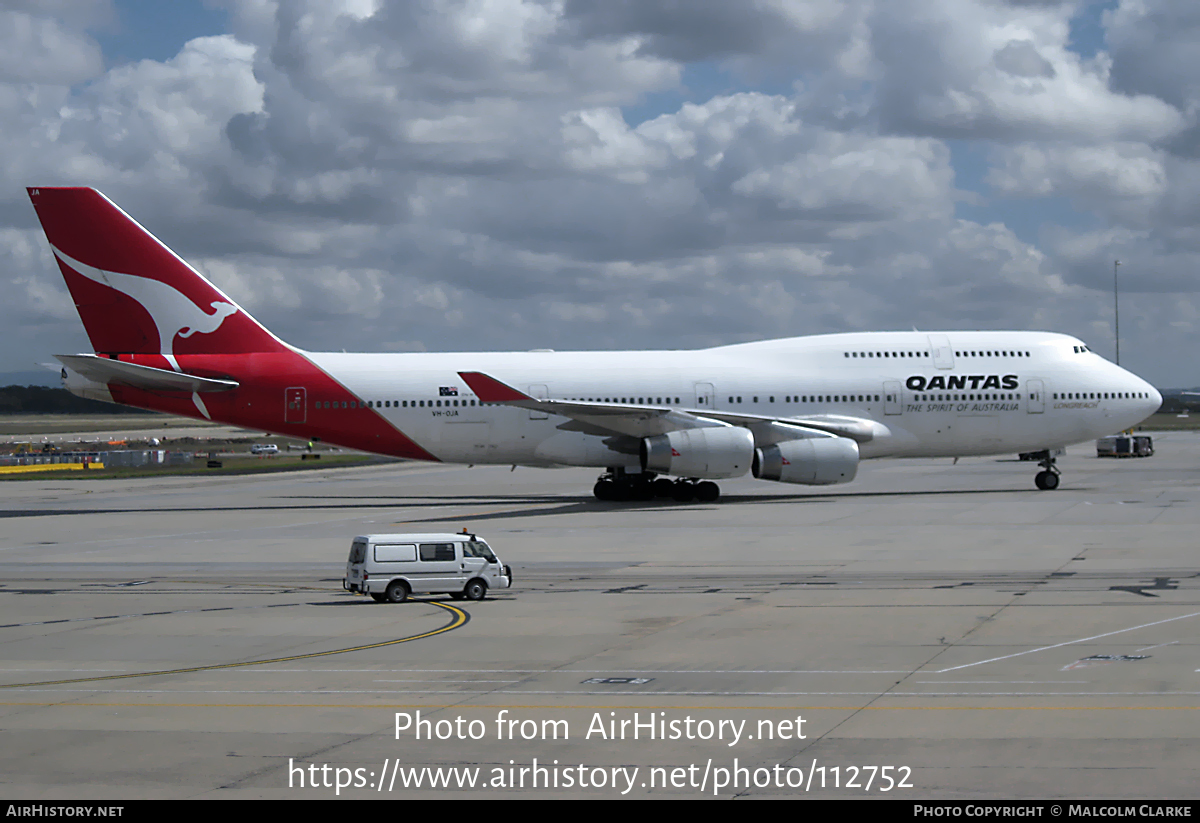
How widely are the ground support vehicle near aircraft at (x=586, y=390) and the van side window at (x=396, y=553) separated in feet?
72.9

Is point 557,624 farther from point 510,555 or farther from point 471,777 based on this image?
point 510,555

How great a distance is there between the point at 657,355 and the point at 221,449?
304 ft

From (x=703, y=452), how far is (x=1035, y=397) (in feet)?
50.5

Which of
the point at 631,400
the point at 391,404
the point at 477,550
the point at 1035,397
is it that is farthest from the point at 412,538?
the point at 1035,397

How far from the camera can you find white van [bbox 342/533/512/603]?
2378cm

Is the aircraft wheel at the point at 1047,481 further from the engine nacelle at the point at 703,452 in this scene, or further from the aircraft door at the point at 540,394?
the aircraft door at the point at 540,394

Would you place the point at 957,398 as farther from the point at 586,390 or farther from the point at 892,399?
the point at 586,390

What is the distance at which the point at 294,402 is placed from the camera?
4891 cm

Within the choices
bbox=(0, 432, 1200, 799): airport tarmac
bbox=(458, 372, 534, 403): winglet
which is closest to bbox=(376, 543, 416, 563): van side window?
bbox=(0, 432, 1200, 799): airport tarmac

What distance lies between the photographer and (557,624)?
20.7m

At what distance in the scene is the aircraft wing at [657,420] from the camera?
45.3m

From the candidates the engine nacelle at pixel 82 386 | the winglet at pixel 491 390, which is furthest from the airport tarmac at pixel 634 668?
the engine nacelle at pixel 82 386
